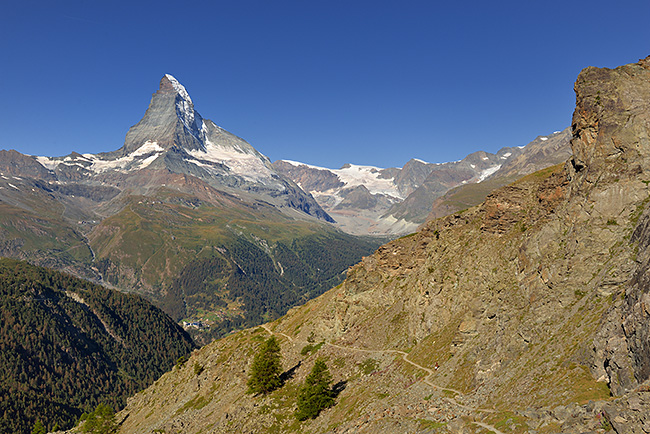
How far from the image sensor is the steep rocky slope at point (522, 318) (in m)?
34.1

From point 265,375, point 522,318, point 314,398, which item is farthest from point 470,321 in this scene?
point 265,375

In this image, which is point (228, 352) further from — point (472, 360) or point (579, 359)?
point (579, 359)

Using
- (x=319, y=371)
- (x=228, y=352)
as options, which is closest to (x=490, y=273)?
(x=319, y=371)

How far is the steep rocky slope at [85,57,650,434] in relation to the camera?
1344 inches

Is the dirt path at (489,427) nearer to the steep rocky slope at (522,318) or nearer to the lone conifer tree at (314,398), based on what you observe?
the steep rocky slope at (522,318)

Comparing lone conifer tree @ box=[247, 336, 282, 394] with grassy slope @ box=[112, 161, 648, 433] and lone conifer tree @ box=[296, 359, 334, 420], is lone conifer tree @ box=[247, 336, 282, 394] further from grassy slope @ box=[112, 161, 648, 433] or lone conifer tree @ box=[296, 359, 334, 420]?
lone conifer tree @ box=[296, 359, 334, 420]

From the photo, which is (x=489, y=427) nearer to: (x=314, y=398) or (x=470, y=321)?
(x=470, y=321)

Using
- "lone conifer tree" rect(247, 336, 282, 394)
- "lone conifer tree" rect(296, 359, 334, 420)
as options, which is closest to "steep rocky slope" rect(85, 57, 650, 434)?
"lone conifer tree" rect(296, 359, 334, 420)

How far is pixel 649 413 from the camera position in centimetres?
2484

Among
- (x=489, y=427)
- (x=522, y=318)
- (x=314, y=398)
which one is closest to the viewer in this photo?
(x=489, y=427)

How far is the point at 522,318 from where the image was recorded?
4900cm

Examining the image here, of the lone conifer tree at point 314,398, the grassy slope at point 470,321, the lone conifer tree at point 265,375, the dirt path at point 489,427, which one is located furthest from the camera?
the lone conifer tree at point 265,375

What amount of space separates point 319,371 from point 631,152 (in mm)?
55189

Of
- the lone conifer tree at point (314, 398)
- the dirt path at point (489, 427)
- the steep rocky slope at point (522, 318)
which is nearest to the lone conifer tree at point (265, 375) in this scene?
the steep rocky slope at point (522, 318)
